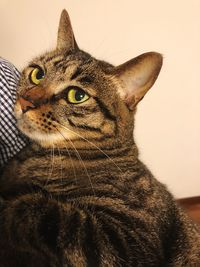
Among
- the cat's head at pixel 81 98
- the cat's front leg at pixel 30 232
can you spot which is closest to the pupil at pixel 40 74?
the cat's head at pixel 81 98

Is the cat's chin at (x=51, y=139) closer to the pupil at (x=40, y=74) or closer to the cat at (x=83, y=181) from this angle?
the cat at (x=83, y=181)

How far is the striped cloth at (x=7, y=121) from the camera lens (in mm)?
1046

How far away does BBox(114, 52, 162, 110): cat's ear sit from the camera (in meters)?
1.01

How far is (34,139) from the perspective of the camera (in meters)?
1.01

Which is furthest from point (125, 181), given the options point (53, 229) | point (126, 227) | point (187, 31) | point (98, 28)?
point (187, 31)

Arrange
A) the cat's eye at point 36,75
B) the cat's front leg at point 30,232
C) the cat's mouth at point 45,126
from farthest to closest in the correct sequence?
1. the cat's eye at point 36,75
2. the cat's mouth at point 45,126
3. the cat's front leg at point 30,232

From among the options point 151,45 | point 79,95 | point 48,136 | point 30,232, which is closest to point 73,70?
point 79,95

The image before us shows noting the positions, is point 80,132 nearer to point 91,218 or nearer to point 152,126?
point 91,218

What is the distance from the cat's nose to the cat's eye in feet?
0.31

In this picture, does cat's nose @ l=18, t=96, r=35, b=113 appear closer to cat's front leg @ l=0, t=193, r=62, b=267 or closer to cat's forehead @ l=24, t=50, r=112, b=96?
cat's forehead @ l=24, t=50, r=112, b=96

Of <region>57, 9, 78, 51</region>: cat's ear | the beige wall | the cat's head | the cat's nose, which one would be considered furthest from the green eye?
the beige wall

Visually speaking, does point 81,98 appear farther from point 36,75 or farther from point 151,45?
point 151,45

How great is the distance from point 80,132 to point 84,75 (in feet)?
0.56

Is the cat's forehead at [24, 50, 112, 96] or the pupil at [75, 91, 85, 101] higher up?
the cat's forehead at [24, 50, 112, 96]
